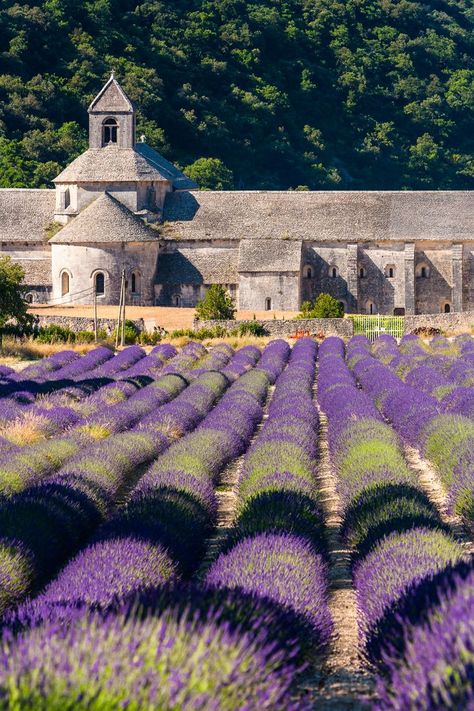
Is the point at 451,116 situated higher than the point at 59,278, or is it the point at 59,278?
the point at 451,116

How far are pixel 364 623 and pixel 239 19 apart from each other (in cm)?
12161

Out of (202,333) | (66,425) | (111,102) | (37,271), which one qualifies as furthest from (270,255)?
(66,425)

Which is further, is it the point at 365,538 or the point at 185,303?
the point at 185,303

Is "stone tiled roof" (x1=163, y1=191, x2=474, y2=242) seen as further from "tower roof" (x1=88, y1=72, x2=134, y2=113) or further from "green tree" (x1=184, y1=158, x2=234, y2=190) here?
"green tree" (x1=184, y1=158, x2=234, y2=190)

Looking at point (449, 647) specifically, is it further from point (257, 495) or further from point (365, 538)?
point (257, 495)

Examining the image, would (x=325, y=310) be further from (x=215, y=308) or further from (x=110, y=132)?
(x=110, y=132)

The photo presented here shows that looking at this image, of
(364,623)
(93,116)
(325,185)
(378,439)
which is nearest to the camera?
(364,623)

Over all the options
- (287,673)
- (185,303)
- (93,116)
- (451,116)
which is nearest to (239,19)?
(451,116)

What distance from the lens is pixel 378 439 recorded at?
14.6 meters

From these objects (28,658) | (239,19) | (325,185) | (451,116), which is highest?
(239,19)

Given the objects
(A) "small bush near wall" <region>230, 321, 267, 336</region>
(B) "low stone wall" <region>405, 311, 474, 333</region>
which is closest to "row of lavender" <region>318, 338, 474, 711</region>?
(A) "small bush near wall" <region>230, 321, 267, 336</region>

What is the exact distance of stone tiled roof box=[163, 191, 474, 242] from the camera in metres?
63.4

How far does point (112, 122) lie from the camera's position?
67.2 m

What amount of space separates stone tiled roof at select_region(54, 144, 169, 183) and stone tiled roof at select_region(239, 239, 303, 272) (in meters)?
7.00
